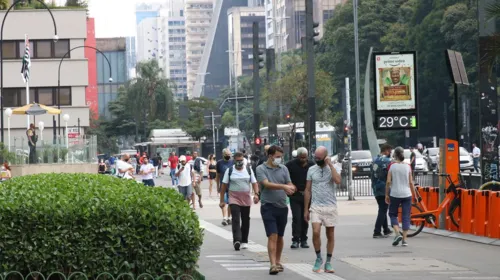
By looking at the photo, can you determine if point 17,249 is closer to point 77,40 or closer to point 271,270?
point 271,270

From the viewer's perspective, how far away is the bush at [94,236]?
1177cm

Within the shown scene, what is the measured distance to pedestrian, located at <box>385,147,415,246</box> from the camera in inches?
797

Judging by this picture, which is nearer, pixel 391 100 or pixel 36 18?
pixel 391 100

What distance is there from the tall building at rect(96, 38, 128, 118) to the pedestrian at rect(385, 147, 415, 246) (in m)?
158

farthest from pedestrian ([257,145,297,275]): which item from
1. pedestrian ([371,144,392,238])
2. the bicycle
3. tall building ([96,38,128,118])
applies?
tall building ([96,38,128,118])

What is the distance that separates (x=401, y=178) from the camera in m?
20.3

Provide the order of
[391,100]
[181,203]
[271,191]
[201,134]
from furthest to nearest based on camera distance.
→ [201,134], [391,100], [271,191], [181,203]

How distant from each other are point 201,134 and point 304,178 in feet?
272

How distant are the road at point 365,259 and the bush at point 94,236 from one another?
350cm

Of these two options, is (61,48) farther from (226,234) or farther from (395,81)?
(395,81)

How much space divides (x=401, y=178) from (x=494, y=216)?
1800 millimetres

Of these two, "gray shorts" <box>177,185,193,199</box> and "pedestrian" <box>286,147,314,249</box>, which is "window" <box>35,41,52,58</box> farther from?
"pedestrian" <box>286,147,314,249</box>

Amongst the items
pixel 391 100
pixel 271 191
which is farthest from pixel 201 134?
pixel 271 191

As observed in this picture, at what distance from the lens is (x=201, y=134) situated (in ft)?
335
